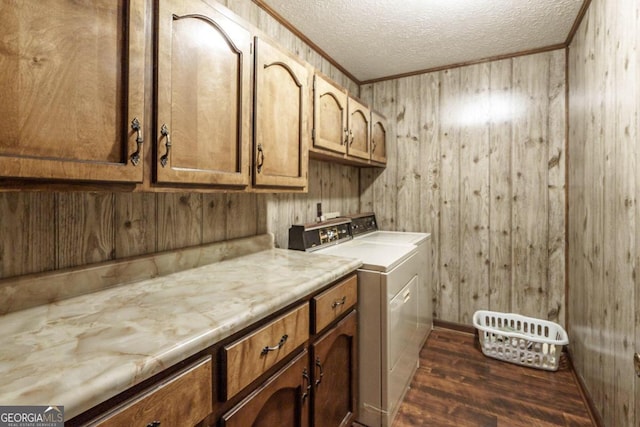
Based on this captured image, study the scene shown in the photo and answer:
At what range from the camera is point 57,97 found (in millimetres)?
790

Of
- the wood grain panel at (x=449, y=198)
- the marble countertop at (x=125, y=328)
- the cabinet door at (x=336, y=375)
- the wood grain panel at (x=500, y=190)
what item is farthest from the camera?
the wood grain panel at (x=449, y=198)

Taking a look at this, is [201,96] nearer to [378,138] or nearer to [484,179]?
[378,138]

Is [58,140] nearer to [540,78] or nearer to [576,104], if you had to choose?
[576,104]

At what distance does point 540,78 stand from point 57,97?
10.0 feet

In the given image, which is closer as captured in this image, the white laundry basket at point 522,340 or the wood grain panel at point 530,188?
the white laundry basket at point 522,340

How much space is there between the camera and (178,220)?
4.78 feet

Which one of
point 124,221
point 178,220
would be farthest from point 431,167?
point 124,221

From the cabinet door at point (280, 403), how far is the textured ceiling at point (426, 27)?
6.52 feet

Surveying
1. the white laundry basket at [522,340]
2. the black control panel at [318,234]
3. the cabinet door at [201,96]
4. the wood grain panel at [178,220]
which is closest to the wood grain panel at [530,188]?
the white laundry basket at [522,340]

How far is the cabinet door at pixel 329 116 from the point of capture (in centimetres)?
186

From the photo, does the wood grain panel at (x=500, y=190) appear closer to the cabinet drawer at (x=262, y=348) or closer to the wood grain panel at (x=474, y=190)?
the wood grain panel at (x=474, y=190)

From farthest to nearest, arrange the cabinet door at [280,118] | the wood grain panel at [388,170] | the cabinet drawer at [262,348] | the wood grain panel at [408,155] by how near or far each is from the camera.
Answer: the wood grain panel at [388,170], the wood grain panel at [408,155], the cabinet door at [280,118], the cabinet drawer at [262,348]

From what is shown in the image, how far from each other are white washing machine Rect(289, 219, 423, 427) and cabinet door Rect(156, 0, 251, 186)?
799mm

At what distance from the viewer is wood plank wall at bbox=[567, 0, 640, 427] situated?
1270mm
